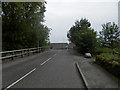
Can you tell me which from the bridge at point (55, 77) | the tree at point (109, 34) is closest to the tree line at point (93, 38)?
the tree at point (109, 34)

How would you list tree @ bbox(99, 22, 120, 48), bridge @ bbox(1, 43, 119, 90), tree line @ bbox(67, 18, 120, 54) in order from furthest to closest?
1. tree @ bbox(99, 22, 120, 48)
2. tree line @ bbox(67, 18, 120, 54)
3. bridge @ bbox(1, 43, 119, 90)

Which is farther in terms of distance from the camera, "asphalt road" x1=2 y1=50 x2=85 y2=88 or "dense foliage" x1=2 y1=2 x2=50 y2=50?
"dense foliage" x1=2 y1=2 x2=50 y2=50

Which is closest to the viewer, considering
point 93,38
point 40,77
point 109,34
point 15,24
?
point 40,77

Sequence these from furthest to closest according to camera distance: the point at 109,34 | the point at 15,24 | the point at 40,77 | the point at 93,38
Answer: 1. the point at 109,34
2. the point at 93,38
3. the point at 15,24
4. the point at 40,77

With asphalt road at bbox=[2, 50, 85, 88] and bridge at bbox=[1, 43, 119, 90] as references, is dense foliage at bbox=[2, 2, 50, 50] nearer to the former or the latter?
bridge at bbox=[1, 43, 119, 90]

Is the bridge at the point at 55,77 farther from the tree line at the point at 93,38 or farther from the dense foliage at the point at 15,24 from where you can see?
the tree line at the point at 93,38

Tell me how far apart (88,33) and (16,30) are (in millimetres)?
12936

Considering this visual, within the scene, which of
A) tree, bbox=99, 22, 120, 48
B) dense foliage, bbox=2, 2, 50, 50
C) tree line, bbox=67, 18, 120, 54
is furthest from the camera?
tree, bbox=99, 22, 120, 48

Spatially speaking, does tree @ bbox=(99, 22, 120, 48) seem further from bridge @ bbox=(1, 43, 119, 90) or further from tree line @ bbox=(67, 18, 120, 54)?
bridge @ bbox=(1, 43, 119, 90)

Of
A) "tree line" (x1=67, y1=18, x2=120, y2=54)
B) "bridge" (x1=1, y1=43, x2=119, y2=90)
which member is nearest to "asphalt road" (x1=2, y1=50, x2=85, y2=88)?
"bridge" (x1=1, y1=43, x2=119, y2=90)

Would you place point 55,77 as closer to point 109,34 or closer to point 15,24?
point 15,24

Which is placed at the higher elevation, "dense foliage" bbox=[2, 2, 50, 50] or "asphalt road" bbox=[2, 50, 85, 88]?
"dense foliage" bbox=[2, 2, 50, 50]

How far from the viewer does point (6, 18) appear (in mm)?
30547

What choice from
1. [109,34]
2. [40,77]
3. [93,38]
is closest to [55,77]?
[40,77]
